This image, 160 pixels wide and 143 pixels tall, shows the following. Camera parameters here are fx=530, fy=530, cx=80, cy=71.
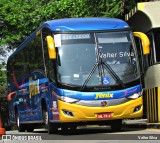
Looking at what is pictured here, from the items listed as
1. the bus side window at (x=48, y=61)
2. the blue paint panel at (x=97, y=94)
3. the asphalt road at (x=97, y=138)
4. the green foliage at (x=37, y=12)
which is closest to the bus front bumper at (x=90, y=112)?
the blue paint panel at (x=97, y=94)

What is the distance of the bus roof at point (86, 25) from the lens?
15.8m

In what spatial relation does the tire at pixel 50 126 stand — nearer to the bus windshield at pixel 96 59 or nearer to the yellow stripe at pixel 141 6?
the bus windshield at pixel 96 59

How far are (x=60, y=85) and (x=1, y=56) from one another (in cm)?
2754

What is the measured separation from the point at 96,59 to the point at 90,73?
1.56ft

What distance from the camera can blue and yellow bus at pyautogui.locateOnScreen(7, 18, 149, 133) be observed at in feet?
49.2

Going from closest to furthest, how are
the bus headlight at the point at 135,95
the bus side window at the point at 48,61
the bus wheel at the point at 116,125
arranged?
1. the bus headlight at the point at 135,95
2. the bus side window at the point at 48,61
3. the bus wheel at the point at 116,125

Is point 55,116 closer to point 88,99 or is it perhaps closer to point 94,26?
point 88,99

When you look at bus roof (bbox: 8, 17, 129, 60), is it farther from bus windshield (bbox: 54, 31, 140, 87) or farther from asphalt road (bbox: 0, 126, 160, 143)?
asphalt road (bbox: 0, 126, 160, 143)

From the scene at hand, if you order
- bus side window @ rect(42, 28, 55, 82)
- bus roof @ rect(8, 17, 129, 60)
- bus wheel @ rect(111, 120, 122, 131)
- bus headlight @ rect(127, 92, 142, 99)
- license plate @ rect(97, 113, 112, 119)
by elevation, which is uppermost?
bus roof @ rect(8, 17, 129, 60)

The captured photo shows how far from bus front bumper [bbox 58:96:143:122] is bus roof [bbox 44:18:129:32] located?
2.28m

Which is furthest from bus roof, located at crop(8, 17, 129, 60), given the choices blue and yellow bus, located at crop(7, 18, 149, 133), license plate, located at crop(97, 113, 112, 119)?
license plate, located at crop(97, 113, 112, 119)

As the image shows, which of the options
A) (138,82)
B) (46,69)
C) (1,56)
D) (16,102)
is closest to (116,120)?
(138,82)

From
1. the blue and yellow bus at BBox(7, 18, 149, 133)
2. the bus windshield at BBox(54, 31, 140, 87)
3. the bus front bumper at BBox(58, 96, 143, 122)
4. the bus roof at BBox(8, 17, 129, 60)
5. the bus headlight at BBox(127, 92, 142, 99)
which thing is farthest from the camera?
the bus roof at BBox(8, 17, 129, 60)

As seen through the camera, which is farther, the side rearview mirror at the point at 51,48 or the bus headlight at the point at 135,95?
the bus headlight at the point at 135,95
